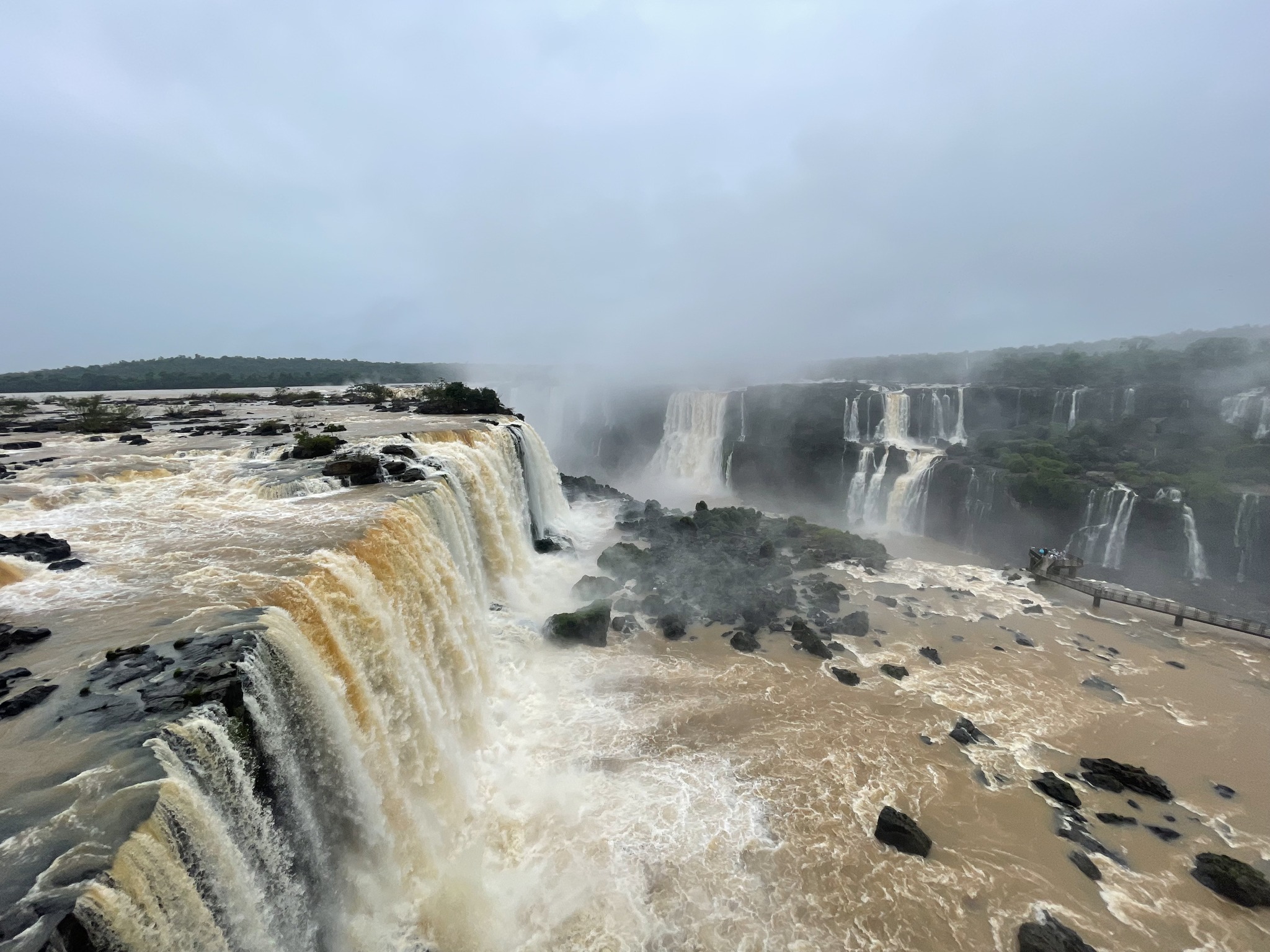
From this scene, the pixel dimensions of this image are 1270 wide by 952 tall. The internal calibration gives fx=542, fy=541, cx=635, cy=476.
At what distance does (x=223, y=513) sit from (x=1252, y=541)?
1211 inches

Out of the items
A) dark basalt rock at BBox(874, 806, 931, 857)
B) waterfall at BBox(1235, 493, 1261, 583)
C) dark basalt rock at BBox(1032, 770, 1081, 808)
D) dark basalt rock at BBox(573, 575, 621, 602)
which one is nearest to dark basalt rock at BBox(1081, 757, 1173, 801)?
dark basalt rock at BBox(1032, 770, 1081, 808)

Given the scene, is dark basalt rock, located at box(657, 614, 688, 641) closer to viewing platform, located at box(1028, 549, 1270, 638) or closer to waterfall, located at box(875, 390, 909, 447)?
viewing platform, located at box(1028, 549, 1270, 638)

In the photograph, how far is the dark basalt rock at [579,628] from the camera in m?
13.8

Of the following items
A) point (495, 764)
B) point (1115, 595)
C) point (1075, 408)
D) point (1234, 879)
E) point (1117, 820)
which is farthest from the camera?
point (1075, 408)

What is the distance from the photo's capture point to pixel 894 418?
103 feet

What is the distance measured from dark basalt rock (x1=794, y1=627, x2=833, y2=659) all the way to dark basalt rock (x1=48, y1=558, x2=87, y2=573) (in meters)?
14.2

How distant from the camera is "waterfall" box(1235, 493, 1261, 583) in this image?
18922mm

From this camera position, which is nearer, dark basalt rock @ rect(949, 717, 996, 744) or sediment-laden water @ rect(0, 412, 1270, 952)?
sediment-laden water @ rect(0, 412, 1270, 952)

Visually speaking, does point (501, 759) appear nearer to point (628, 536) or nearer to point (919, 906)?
point (919, 906)

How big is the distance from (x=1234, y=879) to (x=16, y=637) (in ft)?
52.3

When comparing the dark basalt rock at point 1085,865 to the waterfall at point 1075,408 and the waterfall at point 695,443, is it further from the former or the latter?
the waterfall at point 1075,408

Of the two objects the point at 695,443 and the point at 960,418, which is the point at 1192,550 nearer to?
the point at 960,418

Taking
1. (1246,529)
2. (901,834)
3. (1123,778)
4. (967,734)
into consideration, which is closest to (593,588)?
(967,734)

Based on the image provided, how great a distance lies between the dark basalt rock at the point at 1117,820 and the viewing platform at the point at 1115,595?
32.5 ft
